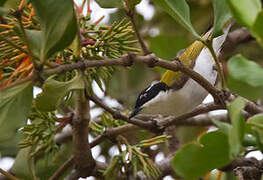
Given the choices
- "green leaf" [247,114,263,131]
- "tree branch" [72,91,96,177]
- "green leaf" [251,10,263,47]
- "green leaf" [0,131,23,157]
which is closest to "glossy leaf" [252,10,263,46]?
"green leaf" [251,10,263,47]

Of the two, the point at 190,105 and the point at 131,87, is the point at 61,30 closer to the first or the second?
the point at 190,105

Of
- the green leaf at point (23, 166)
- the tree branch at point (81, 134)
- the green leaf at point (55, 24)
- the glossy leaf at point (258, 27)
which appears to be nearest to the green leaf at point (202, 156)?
the glossy leaf at point (258, 27)

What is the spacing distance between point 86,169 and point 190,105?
0.33 metres

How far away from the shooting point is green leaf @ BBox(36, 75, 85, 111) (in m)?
0.81

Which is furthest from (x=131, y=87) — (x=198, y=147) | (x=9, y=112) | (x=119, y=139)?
(x=198, y=147)

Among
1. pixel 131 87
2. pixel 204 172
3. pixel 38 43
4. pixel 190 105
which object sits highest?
pixel 38 43

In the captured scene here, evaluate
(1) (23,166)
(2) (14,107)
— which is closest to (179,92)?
(1) (23,166)

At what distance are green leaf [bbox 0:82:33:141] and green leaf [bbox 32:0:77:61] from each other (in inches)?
2.5

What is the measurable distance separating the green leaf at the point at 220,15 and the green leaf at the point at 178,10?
47 millimetres

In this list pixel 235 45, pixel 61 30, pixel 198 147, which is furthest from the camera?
pixel 235 45

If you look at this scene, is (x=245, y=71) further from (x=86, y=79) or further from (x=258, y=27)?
(x=86, y=79)

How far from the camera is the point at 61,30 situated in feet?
2.48

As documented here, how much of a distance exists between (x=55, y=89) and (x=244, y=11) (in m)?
0.34

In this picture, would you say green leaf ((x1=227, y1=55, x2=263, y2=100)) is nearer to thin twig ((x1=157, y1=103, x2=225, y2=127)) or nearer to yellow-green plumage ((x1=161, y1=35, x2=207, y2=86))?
thin twig ((x1=157, y1=103, x2=225, y2=127))
